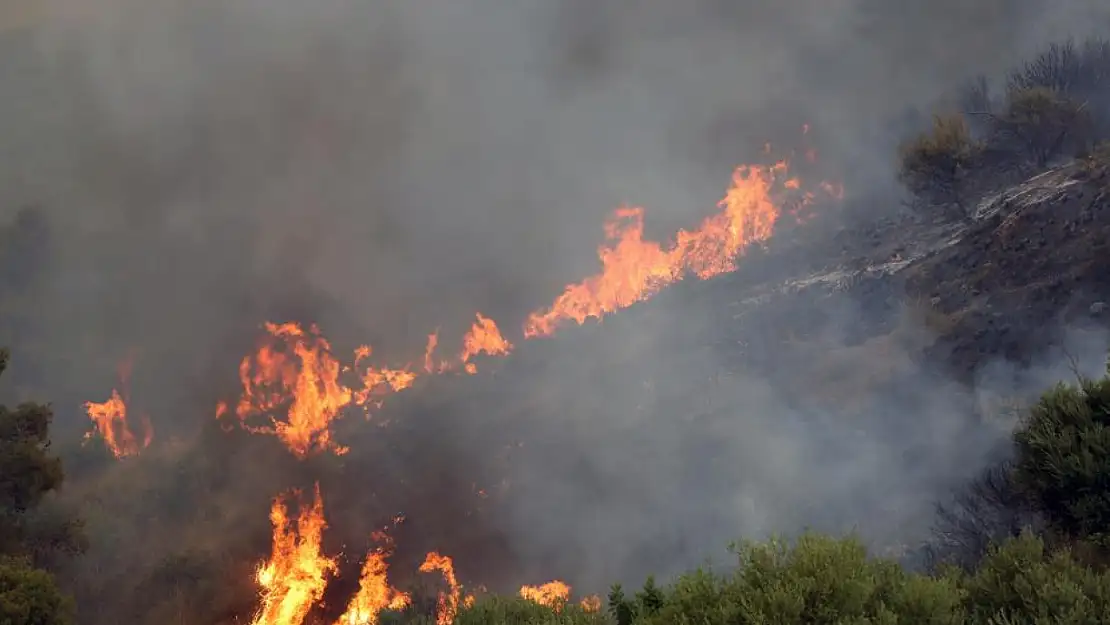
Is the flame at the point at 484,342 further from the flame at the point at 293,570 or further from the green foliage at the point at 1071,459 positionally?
the green foliage at the point at 1071,459

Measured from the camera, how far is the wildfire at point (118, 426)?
1518 inches

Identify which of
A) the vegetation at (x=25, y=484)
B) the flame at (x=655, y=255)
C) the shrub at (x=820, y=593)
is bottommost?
the shrub at (x=820, y=593)

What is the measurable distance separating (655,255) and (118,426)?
111 ft

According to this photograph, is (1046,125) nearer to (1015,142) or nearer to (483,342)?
(1015,142)

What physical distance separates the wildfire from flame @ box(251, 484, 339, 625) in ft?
52.5

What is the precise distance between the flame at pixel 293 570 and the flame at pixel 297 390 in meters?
5.08

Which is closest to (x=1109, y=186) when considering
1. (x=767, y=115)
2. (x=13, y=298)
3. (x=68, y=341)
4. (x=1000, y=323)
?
(x=1000, y=323)

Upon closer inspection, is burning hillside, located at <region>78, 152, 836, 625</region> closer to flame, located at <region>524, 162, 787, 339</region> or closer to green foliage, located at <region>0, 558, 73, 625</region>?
flame, located at <region>524, 162, 787, 339</region>

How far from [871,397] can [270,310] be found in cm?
3538

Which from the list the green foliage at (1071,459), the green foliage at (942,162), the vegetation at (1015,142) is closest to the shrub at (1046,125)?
the vegetation at (1015,142)

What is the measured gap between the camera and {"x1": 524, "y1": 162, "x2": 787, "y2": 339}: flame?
141 feet

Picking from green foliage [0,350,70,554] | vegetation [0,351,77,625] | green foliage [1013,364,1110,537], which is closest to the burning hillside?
vegetation [0,351,77,625]

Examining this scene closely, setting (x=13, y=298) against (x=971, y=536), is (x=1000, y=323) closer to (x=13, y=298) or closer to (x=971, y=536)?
(x=971, y=536)

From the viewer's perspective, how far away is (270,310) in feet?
147
